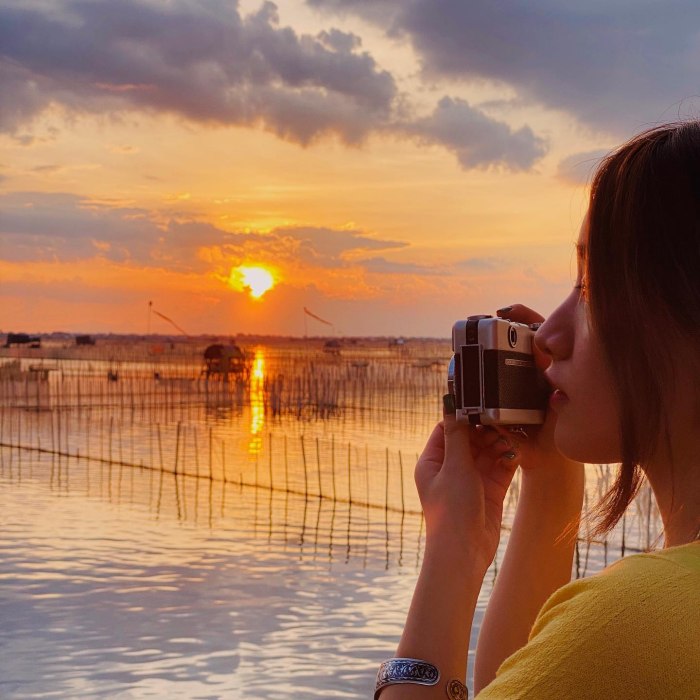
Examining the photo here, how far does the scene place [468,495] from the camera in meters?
1.13

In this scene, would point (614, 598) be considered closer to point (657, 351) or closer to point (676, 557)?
point (676, 557)

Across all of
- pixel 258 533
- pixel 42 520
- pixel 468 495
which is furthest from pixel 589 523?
pixel 42 520

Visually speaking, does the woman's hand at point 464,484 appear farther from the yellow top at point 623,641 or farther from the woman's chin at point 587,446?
the yellow top at point 623,641

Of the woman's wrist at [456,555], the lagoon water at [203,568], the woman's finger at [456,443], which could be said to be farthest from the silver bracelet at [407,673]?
the lagoon water at [203,568]

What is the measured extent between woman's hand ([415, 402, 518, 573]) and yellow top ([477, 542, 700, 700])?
1.33 feet

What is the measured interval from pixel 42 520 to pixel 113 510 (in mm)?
852

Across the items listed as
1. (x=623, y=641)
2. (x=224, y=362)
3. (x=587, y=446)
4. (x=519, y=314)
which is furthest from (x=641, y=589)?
(x=224, y=362)

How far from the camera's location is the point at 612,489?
0.96 m

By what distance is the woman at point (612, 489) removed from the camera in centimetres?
67

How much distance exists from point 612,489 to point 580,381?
0.42ft

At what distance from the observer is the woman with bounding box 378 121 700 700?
0.67 m

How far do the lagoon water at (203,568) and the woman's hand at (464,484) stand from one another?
5.24 metres

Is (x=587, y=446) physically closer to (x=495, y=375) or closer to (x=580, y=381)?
(x=580, y=381)

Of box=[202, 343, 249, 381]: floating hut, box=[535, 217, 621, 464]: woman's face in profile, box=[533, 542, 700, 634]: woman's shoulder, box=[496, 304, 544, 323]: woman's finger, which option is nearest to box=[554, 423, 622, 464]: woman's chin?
box=[535, 217, 621, 464]: woman's face in profile
